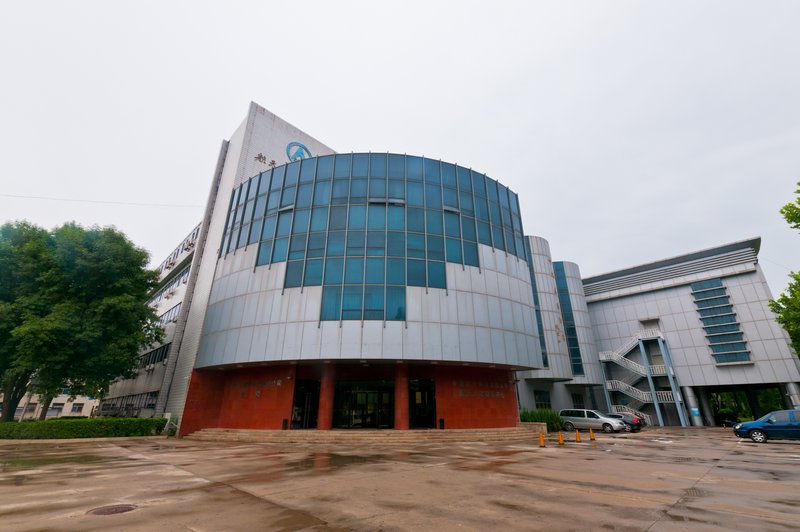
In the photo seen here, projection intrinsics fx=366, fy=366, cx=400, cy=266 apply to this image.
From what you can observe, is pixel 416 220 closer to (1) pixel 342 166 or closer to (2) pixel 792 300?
(1) pixel 342 166

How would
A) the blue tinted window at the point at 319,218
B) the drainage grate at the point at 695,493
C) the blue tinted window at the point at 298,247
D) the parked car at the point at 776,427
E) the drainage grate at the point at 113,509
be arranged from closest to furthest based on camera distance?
1. the drainage grate at the point at 113,509
2. the drainage grate at the point at 695,493
3. the parked car at the point at 776,427
4. the blue tinted window at the point at 298,247
5. the blue tinted window at the point at 319,218

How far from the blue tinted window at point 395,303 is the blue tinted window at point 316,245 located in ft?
18.0

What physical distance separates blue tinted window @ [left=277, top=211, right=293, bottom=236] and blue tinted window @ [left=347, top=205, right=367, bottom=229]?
15.3 ft

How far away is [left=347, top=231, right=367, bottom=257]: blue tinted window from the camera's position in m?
25.3

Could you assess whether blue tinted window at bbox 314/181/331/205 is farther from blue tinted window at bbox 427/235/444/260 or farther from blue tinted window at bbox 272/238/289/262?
blue tinted window at bbox 427/235/444/260

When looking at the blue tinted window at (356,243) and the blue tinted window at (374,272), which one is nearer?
the blue tinted window at (374,272)

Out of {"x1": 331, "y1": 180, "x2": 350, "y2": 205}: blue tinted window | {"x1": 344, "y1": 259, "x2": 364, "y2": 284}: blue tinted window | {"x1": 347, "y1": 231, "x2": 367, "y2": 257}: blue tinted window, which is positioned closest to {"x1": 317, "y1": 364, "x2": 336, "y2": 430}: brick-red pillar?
{"x1": 344, "y1": 259, "x2": 364, "y2": 284}: blue tinted window

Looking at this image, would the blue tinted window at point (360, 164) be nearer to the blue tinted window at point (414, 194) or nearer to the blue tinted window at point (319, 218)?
the blue tinted window at point (414, 194)

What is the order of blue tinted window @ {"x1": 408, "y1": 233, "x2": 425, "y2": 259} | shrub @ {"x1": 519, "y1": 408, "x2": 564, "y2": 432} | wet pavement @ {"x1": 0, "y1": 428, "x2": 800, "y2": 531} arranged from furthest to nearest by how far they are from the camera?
shrub @ {"x1": 519, "y1": 408, "x2": 564, "y2": 432}, blue tinted window @ {"x1": 408, "y1": 233, "x2": 425, "y2": 259}, wet pavement @ {"x1": 0, "y1": 428, "x2": 800, "y2": 531}

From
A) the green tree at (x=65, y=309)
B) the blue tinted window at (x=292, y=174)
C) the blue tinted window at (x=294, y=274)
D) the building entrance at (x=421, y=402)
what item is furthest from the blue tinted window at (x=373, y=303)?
the green tree at (x=65, y=309)

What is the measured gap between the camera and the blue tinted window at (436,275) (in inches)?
991

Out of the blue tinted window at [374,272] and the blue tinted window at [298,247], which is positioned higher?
the blue tinted window at [298,247]

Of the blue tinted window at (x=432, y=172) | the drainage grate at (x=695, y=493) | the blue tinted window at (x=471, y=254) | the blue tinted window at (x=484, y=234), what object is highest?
the blue tinted window at (x=432, y=172)

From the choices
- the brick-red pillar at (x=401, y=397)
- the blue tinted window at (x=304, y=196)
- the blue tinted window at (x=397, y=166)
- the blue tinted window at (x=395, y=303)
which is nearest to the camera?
the brick-red pillar at (x=401, y=397)
